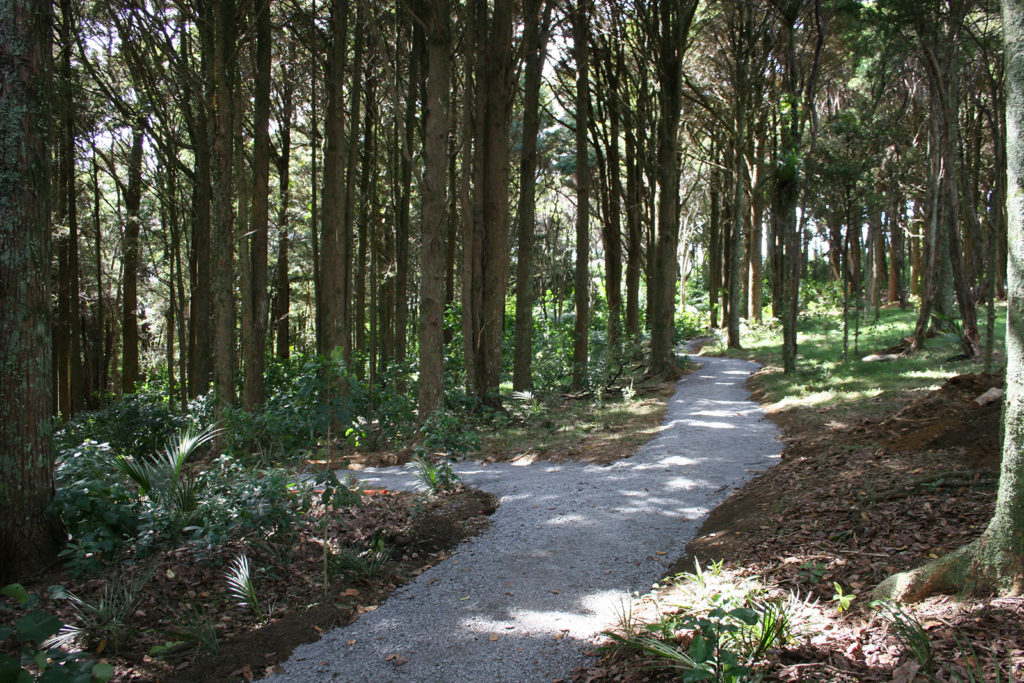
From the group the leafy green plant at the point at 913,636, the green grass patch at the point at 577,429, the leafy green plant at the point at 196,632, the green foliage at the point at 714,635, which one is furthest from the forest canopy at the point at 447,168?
the leafy green plant at the point at 913,636

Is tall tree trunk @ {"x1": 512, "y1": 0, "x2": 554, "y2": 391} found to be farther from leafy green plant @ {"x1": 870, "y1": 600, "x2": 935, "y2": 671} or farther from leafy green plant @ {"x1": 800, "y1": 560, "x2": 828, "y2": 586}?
leafy green plant @ {"x1": 870, "y1": 600, "x2": 935, "y2": 671}

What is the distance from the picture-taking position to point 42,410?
4910 mm

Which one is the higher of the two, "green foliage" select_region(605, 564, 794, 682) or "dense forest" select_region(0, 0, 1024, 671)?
"dense forest" select_region(0, 0, 1024, 671)

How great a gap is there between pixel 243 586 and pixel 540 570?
87.4 inches

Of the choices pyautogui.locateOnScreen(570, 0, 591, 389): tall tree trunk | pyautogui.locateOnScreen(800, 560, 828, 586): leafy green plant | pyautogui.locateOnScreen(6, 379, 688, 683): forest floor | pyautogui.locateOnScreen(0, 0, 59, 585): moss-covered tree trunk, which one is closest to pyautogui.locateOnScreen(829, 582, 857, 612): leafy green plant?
pyautogui.locateOnScreen(800, 560, 828, 586): leafy green plant

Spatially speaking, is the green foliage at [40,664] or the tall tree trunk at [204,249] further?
the tall tree trunk at [204,249]

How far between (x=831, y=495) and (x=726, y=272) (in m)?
23.7

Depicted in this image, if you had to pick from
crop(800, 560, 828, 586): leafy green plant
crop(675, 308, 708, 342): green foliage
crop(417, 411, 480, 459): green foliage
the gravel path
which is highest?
crop(675, 308, 708, 342): green foliage

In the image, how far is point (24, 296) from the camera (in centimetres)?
478

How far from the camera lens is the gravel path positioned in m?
3.85

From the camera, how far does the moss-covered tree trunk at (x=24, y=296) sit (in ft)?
15.4

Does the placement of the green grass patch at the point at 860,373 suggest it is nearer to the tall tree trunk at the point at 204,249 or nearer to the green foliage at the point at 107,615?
the green foliage at the point at 107,615

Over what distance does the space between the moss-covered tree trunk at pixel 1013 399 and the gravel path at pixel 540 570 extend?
7.03 feet

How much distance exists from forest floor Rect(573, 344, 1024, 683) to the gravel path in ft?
1.09
